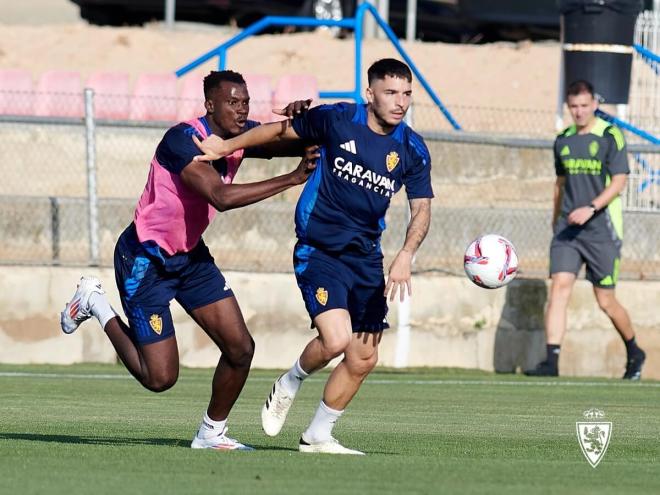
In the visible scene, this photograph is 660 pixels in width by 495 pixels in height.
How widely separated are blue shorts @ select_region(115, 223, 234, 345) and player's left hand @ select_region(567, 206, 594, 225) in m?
5.85

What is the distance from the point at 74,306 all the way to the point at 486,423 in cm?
288

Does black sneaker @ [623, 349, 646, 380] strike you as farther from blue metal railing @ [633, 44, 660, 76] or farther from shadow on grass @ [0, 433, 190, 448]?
shadow on grass @ [0, 433, 190, 448]

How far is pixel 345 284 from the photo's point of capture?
8.86 metres

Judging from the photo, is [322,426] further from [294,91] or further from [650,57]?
[294,91]

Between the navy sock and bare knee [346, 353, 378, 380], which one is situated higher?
bare knee [346, 353, 378, 380]

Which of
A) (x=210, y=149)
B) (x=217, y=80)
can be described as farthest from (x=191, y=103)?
(x=210, y=149)

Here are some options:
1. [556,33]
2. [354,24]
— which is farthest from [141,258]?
[556,33]

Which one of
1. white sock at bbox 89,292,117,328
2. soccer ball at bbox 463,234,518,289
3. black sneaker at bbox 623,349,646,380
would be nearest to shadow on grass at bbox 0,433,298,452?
white sock at bbox 89,292,117,328

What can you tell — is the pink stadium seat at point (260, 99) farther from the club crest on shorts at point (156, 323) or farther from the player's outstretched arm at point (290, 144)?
the player's outstretched arm at point (290, 144)

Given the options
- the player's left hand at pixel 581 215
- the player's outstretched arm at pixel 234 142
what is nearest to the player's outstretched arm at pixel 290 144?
the player's outstretched arm at pixel 234 142

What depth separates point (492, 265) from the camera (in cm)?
1096

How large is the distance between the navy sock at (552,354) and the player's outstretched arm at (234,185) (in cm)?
658

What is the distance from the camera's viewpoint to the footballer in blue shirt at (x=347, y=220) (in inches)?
344

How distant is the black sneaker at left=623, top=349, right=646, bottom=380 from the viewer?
49.1 feet
